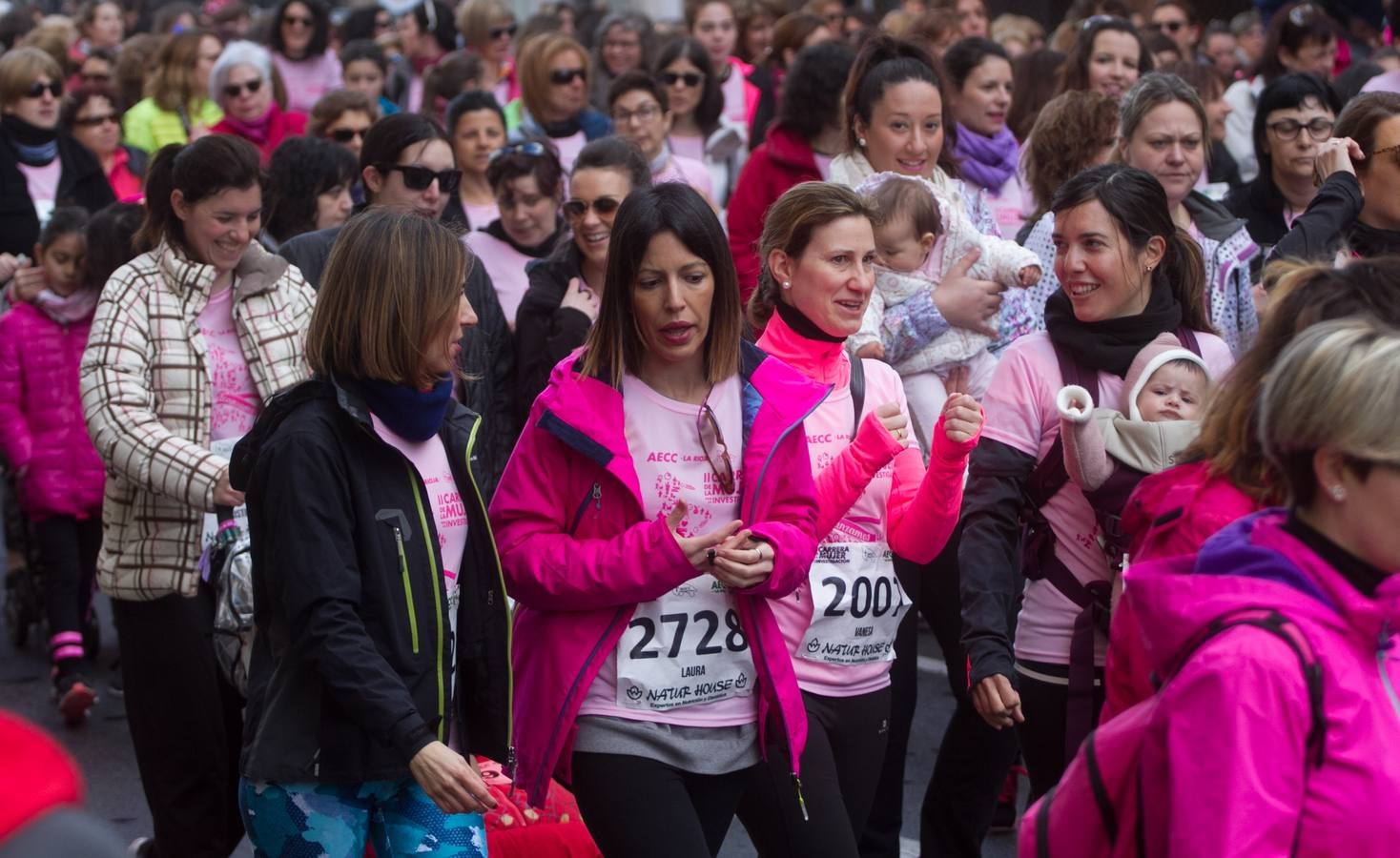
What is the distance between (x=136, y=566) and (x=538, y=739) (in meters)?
1.85

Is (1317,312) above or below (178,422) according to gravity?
above

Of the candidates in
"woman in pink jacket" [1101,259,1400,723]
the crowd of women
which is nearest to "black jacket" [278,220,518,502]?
the crowd of women

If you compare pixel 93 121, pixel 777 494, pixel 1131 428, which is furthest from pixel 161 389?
pixel 93 121

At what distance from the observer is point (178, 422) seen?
16.6 feet

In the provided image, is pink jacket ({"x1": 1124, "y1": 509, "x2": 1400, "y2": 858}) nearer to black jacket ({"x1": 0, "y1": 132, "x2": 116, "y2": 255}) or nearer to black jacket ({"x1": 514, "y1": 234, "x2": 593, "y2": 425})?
black jacket ({"x1": 514, "y1": 234, "x2": 593, "y2": 425})

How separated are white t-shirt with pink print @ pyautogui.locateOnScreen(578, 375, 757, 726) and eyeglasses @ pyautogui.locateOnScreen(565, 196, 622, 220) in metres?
2.33

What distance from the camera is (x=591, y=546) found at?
145 inches

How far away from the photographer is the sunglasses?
12.6 feet

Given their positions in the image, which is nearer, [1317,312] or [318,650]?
[1317,312]

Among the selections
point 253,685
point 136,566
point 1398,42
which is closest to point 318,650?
point 253,685

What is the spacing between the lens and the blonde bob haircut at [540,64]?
30.5 ft

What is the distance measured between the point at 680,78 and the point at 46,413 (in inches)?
158

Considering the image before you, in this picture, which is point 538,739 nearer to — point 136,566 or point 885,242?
point 136,566

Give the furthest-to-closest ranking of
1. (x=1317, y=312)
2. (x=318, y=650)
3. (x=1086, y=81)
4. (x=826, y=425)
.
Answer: (x=1086, y=81)
(x=826, y=425)
(x=318, y=650)
(x=1317, y=312)
